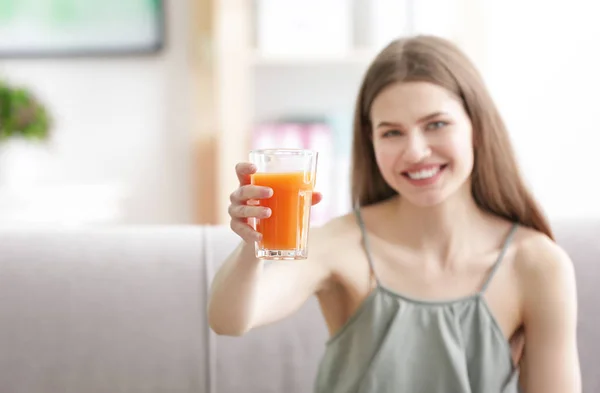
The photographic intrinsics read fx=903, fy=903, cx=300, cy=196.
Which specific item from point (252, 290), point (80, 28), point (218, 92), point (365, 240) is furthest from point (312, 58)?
point (252, 290)

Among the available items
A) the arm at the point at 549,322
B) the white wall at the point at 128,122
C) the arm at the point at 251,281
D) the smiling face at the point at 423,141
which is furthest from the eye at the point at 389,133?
the white wall at the point at 128,122

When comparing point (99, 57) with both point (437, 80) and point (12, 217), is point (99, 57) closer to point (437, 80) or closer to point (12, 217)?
point (12, 217)

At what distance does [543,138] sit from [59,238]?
2.22 meters

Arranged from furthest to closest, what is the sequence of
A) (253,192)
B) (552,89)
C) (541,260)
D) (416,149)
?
(552,89)
(541,260)
(416,149)
(253,192)

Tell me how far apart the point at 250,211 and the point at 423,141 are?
408 mm

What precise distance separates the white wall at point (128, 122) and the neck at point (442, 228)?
2.27m

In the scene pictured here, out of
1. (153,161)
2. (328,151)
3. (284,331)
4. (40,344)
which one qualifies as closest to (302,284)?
(284,331)

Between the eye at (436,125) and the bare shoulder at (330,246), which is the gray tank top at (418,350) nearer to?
the bare shoulder at (330,246)

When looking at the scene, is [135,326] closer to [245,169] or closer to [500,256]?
[245,169]

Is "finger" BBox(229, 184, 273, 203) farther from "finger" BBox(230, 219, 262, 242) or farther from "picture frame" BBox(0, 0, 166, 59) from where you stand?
"picture frame" BBox(0, 0, 166, 59)

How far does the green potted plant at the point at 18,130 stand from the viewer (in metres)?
3.26

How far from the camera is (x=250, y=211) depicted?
1233mm

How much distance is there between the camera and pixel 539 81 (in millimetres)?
3430

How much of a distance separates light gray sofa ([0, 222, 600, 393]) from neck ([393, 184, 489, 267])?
9.7 inches
